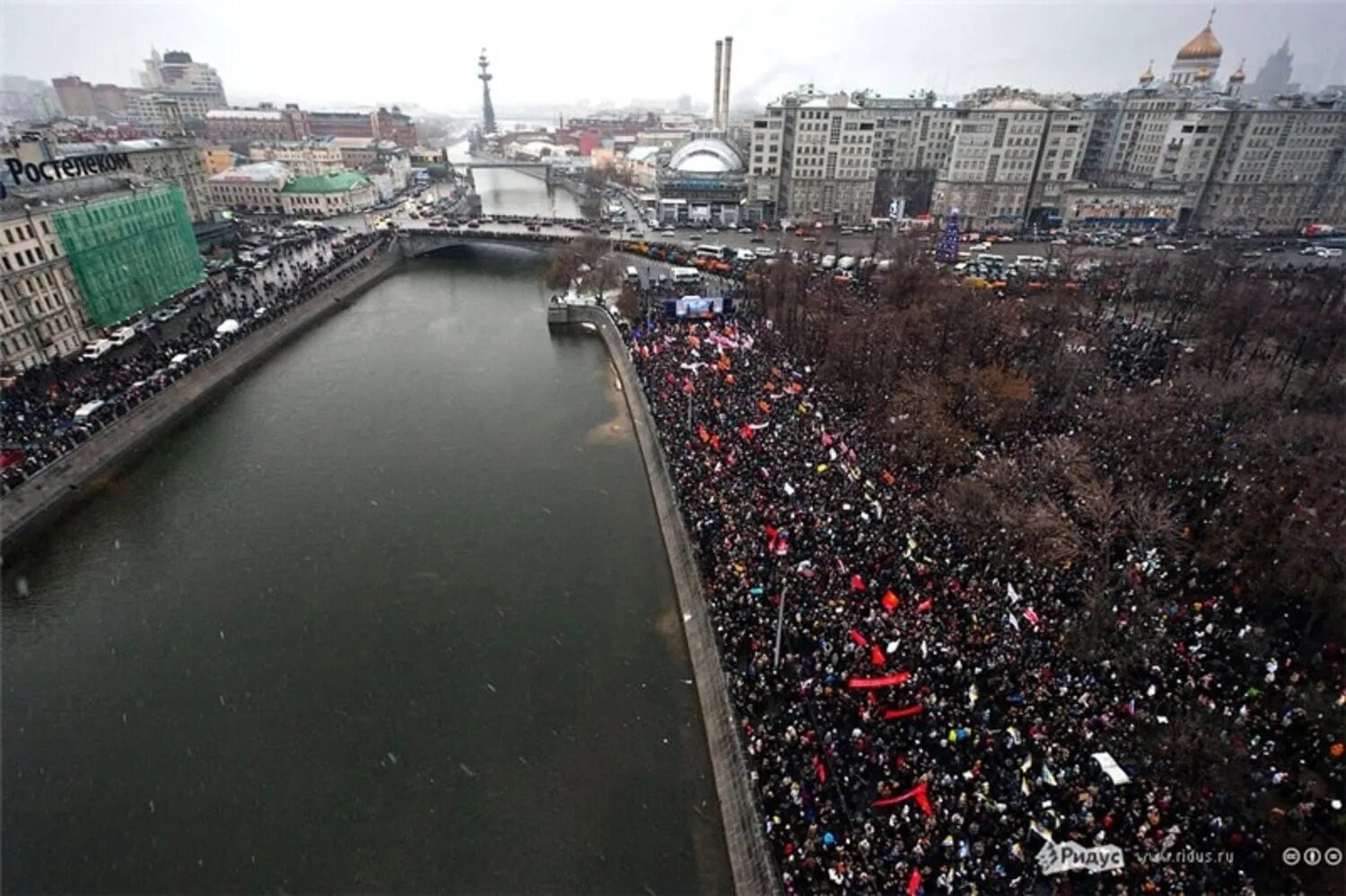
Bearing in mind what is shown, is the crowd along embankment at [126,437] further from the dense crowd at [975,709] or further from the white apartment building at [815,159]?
the white apartment building at [815,159]

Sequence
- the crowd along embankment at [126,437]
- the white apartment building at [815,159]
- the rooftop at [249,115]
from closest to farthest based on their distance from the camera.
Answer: the crowd along embankment at [126,437]
the white apartment building at [815,159]
the rooftop at [249,115]

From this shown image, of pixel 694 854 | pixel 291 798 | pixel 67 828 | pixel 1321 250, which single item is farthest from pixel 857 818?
pixel 1321 250

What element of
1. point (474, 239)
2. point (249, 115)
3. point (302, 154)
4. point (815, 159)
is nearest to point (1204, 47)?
point (815, 159)

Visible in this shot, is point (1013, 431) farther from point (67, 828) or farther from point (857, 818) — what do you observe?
point (67, 828)

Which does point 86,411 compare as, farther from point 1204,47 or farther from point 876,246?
point 1204,47

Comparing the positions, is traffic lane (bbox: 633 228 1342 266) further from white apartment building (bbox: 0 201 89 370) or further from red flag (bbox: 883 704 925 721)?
red flag (bbox: 883 704 925 721)

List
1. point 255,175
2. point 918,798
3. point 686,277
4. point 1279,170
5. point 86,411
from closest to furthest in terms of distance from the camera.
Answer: point 918,798, point 86,411, point 686,277, point 1279,170, point 255,175

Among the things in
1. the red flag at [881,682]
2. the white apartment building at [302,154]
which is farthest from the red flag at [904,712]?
the white apartment building at [302,154]
